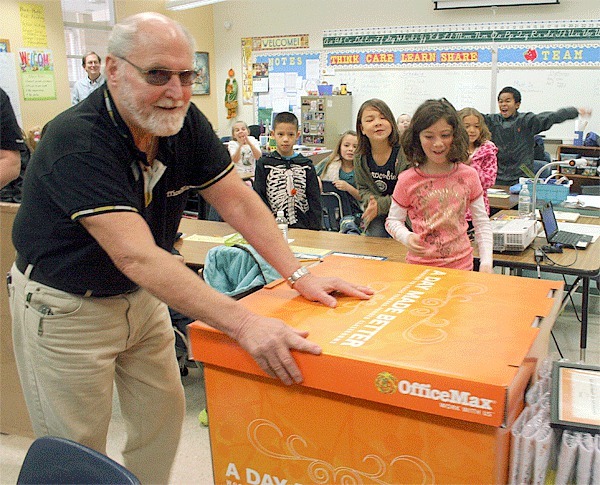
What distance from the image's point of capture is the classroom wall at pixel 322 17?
7.38 m

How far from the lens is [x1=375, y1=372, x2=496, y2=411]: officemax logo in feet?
2.53

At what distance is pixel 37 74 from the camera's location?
25.9ft

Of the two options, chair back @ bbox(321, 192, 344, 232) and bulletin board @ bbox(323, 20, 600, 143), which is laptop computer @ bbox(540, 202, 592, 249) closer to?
chair back @ bbox(321, 192, 344, 232)

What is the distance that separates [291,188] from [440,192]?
4.83 ft

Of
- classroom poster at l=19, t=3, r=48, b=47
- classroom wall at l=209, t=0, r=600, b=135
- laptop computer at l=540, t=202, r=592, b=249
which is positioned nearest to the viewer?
laptop computer at l=540, t=202, r=592, b=249

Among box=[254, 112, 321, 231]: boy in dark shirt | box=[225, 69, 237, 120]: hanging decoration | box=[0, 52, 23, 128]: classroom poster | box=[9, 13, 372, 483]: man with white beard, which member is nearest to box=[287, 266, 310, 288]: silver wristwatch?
box=[9, 13, 372, 483]: man with white beard


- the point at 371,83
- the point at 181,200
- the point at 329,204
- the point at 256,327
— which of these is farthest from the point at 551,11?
the point at 256,327

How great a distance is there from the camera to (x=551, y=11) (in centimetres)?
729

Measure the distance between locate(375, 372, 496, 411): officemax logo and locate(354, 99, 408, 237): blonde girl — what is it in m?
2.42

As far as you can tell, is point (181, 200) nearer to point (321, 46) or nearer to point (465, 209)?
point (465, 209)

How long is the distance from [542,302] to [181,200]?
35.9 inches

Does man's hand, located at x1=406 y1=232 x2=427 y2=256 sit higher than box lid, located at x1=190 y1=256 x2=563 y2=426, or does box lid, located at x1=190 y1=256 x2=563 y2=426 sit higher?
box lid, located at x1=190 y1=256 x2=563 y2=426

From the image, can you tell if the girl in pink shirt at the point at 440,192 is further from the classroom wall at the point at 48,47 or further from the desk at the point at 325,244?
the classroom wall at the point at 48,47

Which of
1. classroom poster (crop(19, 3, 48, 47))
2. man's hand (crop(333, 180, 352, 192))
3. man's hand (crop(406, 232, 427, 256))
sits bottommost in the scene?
man's hand (crop(333, 180, 352, 192))
